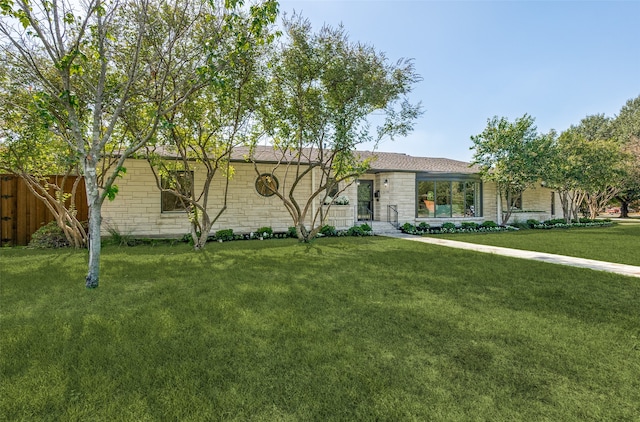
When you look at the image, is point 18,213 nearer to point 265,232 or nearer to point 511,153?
point 265,232

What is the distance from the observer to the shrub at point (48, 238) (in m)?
8.98

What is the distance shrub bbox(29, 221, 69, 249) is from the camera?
8977 mm

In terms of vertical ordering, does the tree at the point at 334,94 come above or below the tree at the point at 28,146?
above

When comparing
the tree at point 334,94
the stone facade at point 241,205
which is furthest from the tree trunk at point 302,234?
the tree at point 334,94

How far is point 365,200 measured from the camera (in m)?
15.6

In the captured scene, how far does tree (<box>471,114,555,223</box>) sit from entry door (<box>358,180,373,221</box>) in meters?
5.67

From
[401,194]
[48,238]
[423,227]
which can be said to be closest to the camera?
[48,238]

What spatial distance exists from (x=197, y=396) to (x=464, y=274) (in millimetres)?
4946

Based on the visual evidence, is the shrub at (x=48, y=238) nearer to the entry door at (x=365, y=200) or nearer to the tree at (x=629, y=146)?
the entry door at (x=365, y=200)

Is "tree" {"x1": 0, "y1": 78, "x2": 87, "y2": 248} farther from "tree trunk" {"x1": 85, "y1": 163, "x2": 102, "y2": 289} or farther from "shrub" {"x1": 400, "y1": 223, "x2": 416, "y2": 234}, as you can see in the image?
"shrub" {"x1": 400, "y1": 223, "x2": 416, "y2": 234}

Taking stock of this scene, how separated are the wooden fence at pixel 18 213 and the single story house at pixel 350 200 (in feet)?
5.83

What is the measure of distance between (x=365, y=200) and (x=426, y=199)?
2995 mm

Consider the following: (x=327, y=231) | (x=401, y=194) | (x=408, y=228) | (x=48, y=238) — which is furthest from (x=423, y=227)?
(x=48, y=238)

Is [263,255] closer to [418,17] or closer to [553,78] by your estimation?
[418,17]
